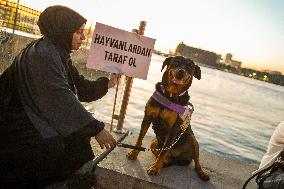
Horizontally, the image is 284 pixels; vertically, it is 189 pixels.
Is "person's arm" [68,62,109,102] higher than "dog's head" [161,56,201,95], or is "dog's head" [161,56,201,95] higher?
"dog's head" [161,56,201,95]

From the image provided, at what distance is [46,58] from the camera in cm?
269

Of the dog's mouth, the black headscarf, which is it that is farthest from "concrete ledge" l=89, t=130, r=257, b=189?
the black headscarf

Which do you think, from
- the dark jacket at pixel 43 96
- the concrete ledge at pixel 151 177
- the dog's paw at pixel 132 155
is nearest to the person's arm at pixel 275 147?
the concrete ledge at pixel 151 177

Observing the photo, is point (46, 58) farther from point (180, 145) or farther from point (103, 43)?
point (180, 145)

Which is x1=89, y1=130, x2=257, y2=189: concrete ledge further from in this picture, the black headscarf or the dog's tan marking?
the black headscarf

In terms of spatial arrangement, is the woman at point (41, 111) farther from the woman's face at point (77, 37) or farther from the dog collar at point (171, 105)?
the dog collar at point (171, 105)

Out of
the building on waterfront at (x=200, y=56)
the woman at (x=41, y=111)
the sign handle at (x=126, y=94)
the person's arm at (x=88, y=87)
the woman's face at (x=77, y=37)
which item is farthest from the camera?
the building on waterfront at (x=200, y=56)

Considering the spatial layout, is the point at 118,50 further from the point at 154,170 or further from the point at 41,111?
the point at 41,111

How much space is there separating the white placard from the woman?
1851mm

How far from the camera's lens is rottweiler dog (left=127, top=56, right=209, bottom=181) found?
435 cm

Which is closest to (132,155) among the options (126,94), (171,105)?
(171,105)

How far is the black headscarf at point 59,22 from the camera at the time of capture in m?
2.81

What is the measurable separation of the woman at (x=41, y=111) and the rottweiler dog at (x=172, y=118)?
158cm

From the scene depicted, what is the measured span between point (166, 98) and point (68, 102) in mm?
1853
